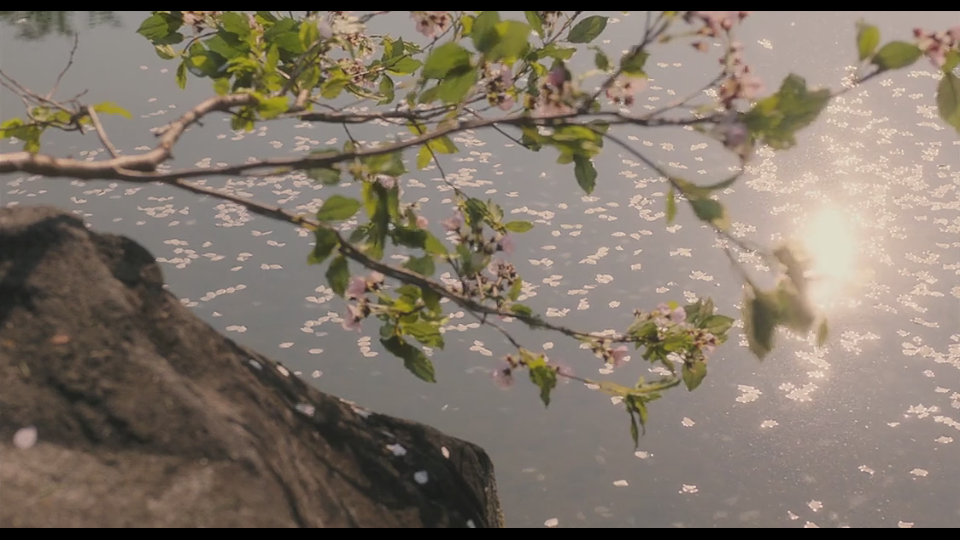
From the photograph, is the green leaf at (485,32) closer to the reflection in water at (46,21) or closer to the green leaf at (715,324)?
the green leaf at (715,324)

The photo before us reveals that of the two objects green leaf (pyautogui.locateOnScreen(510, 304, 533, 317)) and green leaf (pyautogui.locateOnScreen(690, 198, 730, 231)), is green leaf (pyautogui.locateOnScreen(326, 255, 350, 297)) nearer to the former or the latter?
green leaf (pyautogui.locateOnScreen(510, 304, 533, 317))

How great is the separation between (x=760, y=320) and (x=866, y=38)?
29 cm

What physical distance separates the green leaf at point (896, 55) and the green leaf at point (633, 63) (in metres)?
0.27

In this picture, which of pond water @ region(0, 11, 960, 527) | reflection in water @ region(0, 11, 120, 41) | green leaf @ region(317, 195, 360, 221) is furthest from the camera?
reflection in water @ region(0, 11, 120, 41)

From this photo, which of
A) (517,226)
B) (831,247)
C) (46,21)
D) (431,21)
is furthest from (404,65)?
(46,21)

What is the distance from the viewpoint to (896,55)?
0.82m

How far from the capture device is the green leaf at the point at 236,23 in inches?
48.9

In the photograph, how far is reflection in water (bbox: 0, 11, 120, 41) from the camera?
363 centimetres

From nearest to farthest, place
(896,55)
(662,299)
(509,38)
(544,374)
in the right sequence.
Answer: (896,55) < (509,38) < (544,374) < (662,299)

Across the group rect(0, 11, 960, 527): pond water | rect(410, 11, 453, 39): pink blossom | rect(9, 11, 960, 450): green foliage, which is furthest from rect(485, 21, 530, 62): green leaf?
rect(0, 11, 960, 527): pond water

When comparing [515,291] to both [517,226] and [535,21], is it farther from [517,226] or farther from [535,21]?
[535,21]

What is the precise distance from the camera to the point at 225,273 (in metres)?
2.33

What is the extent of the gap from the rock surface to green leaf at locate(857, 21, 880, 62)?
75 centimetres
